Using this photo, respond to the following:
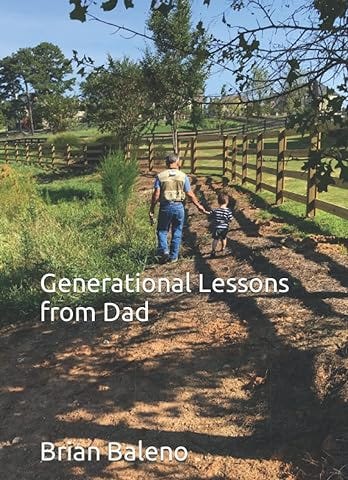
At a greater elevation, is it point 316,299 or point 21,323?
point 316,299

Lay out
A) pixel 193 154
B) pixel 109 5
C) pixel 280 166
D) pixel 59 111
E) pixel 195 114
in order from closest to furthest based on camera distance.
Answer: pixel 109 5 < pixel 195 114 < pixel 280 166 < pixel 193 154 < pixel 59 111

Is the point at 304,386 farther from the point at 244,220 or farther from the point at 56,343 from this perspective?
the point at 244,220

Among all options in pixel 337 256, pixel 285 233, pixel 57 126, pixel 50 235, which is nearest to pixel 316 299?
pixel 337 256

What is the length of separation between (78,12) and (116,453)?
2623 millimetres

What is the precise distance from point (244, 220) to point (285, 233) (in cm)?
148

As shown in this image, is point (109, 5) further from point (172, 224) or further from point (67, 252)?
point (172, 224)

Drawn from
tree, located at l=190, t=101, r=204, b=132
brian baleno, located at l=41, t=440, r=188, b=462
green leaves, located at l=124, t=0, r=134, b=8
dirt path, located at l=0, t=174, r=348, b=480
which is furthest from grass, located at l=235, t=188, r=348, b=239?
green leaves, located at l=124, t=0, r=134, b=8

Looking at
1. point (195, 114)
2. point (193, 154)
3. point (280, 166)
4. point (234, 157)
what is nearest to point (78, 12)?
point (195, 114)

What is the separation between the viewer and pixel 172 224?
7.54 meters

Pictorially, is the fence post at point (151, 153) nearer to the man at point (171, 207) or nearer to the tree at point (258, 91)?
the man at point (171, 207)

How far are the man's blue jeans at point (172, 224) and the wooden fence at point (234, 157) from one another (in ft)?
5.06

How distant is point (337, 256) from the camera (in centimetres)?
633

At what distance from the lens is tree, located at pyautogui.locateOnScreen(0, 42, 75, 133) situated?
10481 cm

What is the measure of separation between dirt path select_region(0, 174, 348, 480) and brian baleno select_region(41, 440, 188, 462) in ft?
→ 0.14
